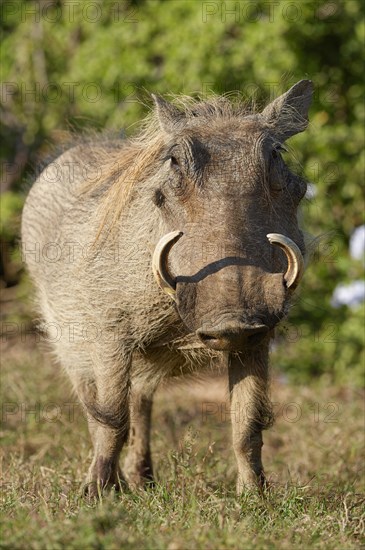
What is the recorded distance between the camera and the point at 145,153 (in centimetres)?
438

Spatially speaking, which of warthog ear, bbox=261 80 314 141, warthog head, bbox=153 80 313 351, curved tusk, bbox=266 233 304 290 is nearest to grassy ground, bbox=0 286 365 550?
warthog head, bbox=153 80 313 351

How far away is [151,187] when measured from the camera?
423 centimetres

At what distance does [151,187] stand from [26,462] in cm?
170

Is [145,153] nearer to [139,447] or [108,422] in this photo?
[108,422]

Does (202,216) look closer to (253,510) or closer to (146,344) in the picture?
(146,344)

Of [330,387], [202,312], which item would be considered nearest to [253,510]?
[202,312]

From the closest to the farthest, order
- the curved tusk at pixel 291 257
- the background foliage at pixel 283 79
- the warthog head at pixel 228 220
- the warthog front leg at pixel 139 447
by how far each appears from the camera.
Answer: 1. the warthog head at pixel 228 220
2. the curved tusk at pixel 291 257
3. the warthog front leg at pixel 139 447
4. the background foliage at pixel 283 79

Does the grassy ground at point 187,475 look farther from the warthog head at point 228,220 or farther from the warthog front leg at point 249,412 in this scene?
the warthog head at point 228,220

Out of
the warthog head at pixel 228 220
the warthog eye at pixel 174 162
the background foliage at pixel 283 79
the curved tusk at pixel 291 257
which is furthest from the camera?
the background foliage at pixel 283 79

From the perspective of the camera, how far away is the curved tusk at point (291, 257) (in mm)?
3703

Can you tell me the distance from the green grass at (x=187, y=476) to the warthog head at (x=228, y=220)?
0.63 metres

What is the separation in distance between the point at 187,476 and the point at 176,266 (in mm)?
919

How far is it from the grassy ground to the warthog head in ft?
2.09

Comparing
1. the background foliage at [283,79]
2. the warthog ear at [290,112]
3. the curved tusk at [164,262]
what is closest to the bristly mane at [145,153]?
the warthog ear at [290,112]
